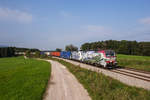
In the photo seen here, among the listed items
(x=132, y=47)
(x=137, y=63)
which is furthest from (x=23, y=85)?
(x=132, y=47)

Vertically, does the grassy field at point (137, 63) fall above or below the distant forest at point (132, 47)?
below

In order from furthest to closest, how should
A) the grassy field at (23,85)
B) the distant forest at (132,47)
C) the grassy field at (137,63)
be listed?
the distant forest at (132,47) → the grassy field at (137,63) → the grassy field at (23,85)

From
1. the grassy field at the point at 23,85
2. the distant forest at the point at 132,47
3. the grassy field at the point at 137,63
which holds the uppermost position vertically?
the distant forest at the point at 132,47

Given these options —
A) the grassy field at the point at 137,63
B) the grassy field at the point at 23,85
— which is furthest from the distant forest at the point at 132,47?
the grassy field at the point at 23,85

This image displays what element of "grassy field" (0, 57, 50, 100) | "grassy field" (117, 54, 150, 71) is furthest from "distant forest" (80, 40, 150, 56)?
"grassy field" (0, 57, 50, 100)

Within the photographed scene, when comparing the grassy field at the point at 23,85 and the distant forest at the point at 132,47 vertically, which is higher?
the distant forest at the point at 132,47

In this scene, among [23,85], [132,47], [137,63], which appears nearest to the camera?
[23,85]

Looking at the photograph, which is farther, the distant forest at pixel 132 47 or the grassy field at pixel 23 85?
the distant forest at pixel 132 47

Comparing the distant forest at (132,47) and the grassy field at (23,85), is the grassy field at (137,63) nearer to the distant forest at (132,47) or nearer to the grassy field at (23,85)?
the grassy field at (23,85)

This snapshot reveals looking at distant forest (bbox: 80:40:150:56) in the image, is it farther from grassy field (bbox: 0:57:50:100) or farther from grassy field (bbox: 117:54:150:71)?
grassy field (bbox: 0:57:50:100)

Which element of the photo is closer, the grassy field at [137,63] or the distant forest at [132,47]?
the grassy field at [137,63]

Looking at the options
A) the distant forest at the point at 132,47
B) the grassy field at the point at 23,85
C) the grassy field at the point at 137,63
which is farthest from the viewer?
Answer: the distant forest at the point at 132,47

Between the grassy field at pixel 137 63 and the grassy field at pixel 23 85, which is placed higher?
the grassy field at pixel 137 63

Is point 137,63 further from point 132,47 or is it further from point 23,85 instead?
point 132,47
